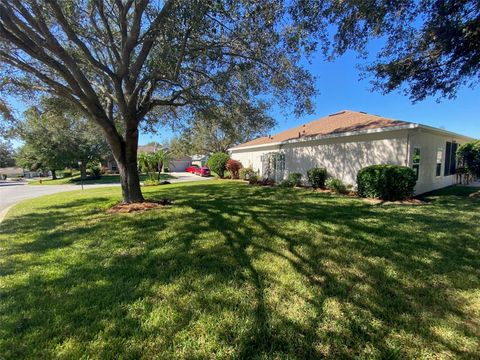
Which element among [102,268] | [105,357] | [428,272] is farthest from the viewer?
[102,268]

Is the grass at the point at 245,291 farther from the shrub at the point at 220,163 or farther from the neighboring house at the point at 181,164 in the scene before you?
the neighboring house at the point at 181,164

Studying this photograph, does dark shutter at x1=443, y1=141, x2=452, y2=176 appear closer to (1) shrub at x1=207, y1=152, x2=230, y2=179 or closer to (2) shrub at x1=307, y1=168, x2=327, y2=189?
(2) shrub at x1=307, y1=168, x2=327, y2=189

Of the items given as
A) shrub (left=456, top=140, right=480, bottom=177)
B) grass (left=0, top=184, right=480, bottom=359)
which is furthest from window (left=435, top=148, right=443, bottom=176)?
grass (left=0, top=184, right=480, bottom=359)

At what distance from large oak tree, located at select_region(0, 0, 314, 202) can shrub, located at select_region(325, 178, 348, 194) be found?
4212 mm

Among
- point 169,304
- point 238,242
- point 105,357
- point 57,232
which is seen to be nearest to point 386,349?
point 169,304

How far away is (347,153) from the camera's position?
11469 millimetres

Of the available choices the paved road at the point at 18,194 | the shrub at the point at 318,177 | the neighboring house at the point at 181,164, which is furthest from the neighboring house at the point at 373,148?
the neighboring house at the point at 181,164

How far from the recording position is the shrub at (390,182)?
338 inches

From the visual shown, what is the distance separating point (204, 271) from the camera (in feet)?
11.6

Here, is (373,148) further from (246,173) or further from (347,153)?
(246,173)

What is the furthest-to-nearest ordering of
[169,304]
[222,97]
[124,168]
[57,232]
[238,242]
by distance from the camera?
[222,97], [124,168], [57,232], [238,242], [169,304]

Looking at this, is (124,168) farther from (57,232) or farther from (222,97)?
(222,97)

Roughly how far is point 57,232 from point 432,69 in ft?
38.4

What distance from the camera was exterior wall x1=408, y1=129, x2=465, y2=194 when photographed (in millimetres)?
9469
